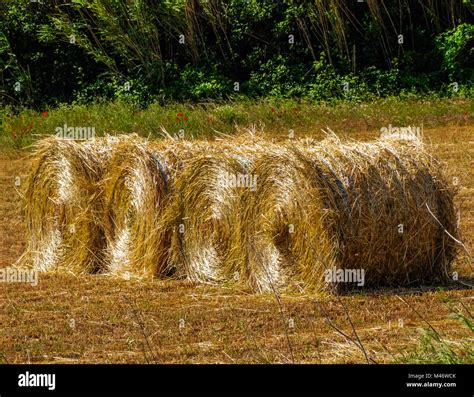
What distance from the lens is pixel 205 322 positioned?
9328 millimetres

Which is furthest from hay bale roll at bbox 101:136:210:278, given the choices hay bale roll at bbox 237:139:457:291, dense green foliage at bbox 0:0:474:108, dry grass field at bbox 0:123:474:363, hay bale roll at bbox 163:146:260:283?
dense green foliage at bbox 0:0:474:108

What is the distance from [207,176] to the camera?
38.6ft

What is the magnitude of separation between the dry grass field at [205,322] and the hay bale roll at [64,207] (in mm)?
606

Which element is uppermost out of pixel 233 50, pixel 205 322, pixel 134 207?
pixel 233 50

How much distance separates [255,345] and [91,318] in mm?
2049

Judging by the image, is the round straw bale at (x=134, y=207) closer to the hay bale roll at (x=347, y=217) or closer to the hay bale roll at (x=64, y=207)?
the hay bale roll at (x=64, y=207)

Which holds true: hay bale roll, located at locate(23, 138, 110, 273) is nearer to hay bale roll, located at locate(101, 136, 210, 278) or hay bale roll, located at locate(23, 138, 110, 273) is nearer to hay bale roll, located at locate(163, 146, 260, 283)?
hay bale roll, located at locate(101, 136, 210, 278)

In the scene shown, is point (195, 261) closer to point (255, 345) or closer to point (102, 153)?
point (102, 153)

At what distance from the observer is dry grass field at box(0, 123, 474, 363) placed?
26.0 feet

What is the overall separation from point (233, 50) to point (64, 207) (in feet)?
56.3

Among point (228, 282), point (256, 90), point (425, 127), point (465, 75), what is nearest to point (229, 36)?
point (256, 90)

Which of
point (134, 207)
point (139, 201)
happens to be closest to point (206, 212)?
point (139, 201)

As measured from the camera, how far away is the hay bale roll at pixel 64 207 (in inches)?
503

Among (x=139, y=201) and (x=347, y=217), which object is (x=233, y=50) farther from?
(x=347, y=217)
